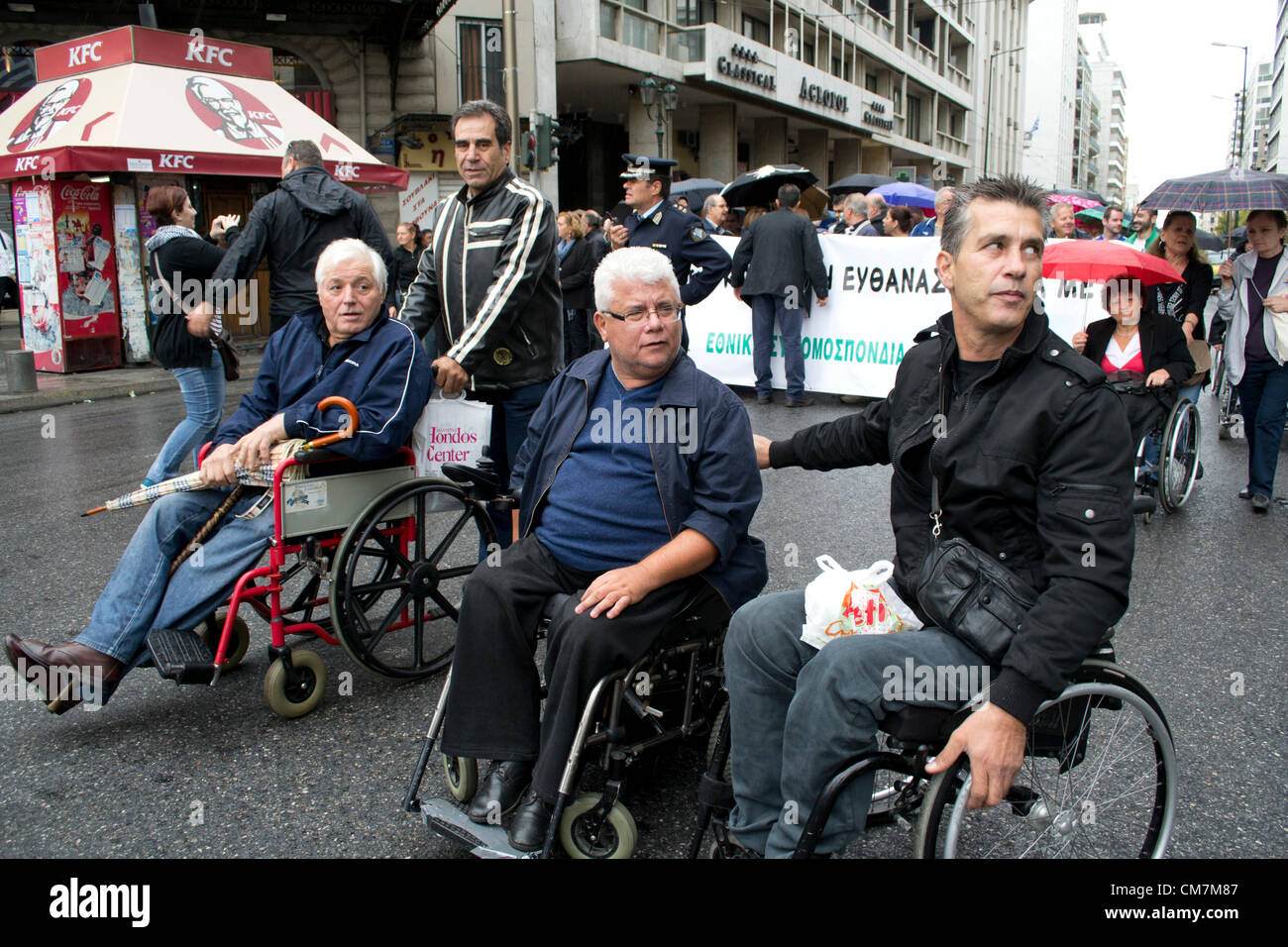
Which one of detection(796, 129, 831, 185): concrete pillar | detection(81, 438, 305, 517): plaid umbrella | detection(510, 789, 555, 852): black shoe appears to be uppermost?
detection(796, 129, 831, 185): concrete pillar

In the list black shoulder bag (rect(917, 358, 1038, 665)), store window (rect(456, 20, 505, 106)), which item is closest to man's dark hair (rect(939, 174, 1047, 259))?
black shoulder bag (rect(917, 358, 1038, 665))

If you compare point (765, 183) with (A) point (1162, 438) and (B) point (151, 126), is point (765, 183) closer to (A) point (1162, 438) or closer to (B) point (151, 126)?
(A) point (1162, 438)

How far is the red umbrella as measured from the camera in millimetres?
5750

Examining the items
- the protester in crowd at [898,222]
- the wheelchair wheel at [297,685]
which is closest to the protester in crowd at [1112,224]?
the protester in crowd at [898,222]

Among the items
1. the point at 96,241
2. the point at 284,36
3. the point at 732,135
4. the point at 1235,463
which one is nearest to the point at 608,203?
the point at 732,135

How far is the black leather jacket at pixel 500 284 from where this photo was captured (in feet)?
13.4

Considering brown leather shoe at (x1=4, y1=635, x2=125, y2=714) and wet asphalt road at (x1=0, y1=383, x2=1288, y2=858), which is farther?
brown leather shoe at (x1=4, y1=635, x2=125, y2=714)

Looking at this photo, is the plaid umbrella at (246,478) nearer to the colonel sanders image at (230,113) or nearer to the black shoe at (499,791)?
the black shoe at (499,791)

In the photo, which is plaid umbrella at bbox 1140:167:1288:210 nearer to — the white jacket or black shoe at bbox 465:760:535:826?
the white jacket

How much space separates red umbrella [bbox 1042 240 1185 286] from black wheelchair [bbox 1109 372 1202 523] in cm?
59

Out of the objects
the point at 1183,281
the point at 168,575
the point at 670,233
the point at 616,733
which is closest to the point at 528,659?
the point at 616,733

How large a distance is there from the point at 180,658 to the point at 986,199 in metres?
2.78

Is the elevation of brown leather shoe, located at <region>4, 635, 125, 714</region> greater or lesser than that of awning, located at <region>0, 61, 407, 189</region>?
lesser
